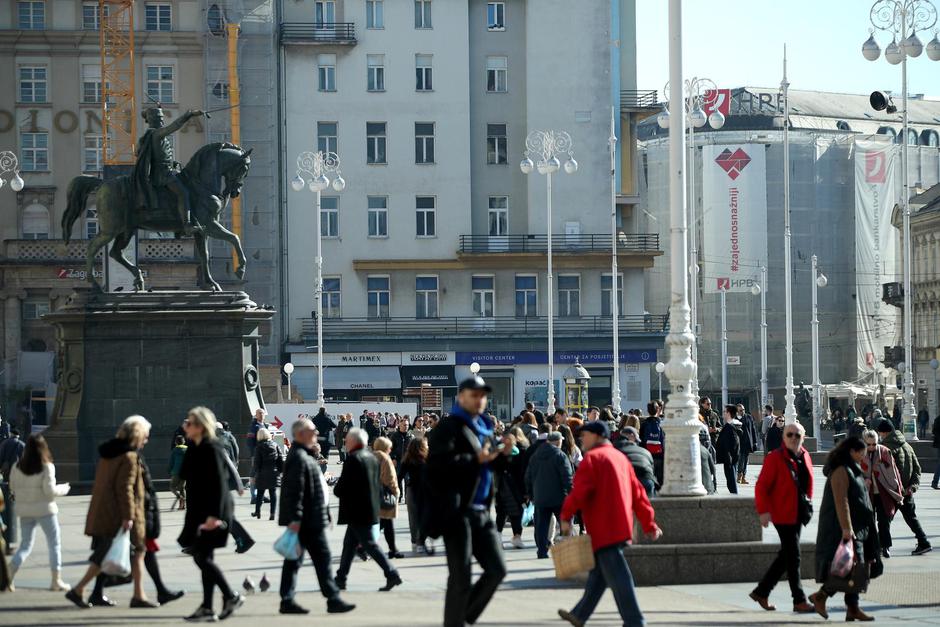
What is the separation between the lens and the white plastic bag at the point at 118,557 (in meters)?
14.3

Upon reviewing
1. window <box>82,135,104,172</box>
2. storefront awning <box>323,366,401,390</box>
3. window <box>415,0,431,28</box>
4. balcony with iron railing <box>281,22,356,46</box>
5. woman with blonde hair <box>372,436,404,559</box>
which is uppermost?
window <box>415,0,431,28</box>

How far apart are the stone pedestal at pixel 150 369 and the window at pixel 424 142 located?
137 ft

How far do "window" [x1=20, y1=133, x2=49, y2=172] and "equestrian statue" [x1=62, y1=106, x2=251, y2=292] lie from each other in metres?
40.1

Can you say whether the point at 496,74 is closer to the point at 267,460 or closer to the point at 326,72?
the point at 326,72

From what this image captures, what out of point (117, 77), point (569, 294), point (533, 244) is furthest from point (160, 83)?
point (569, 294)

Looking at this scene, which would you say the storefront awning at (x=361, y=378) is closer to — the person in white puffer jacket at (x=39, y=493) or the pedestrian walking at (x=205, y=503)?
the person in white puffer jacket at (x=39, y=493)

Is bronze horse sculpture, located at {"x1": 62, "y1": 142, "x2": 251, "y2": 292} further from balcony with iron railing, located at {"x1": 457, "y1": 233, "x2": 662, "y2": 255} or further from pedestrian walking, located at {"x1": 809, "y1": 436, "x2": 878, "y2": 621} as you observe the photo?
balcony with iron railing, located at {"x1": 457, "y1": 233, "x2": 662, "y2": 255}

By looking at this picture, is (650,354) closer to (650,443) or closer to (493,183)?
(493,183)

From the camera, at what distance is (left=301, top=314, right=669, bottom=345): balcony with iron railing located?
72438 mm

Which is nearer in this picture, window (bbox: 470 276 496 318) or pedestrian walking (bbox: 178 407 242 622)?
pedestrian walking (bbox: 178 407 242 622)

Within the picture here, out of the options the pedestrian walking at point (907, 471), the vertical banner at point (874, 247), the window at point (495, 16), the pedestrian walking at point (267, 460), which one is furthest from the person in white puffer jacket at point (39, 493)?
the vertical banner at point (874, 247)

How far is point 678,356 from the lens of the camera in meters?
18.4

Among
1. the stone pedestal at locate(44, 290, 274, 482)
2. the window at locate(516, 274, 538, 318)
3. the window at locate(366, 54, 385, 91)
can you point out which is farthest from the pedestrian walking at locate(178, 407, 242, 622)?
the window at locate(366, 54, 385, 91)

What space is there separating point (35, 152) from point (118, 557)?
202ft
